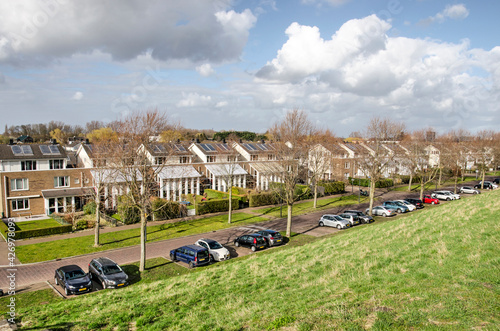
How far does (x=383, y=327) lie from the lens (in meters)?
8.01

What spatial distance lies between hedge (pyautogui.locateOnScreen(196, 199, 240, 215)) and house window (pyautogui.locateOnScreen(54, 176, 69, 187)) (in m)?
17.4

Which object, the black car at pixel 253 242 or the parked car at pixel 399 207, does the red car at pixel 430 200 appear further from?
the black car at pixel 253 242

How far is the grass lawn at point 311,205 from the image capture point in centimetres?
4147

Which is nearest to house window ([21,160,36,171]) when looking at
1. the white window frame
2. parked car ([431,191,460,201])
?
the white window frame

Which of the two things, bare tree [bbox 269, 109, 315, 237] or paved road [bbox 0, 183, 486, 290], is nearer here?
paved road [bbox 0, 183, 486, 290]

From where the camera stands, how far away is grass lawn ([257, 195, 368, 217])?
136 feet

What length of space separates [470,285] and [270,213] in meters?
31.2

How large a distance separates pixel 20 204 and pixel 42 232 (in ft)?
38.4

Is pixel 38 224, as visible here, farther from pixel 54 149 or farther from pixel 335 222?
pixel 335 222

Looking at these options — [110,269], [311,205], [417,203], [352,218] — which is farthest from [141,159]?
[417,203]

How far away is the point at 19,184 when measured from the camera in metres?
38.2

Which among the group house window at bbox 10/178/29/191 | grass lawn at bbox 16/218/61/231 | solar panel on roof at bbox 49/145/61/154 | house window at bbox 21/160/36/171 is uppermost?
solar panel on roof at bbox 49/145/61/154

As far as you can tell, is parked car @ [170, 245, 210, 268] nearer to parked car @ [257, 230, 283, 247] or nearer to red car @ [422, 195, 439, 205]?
parked car @ [257, 230, 283, 247]

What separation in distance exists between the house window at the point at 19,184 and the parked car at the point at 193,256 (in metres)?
26.5
